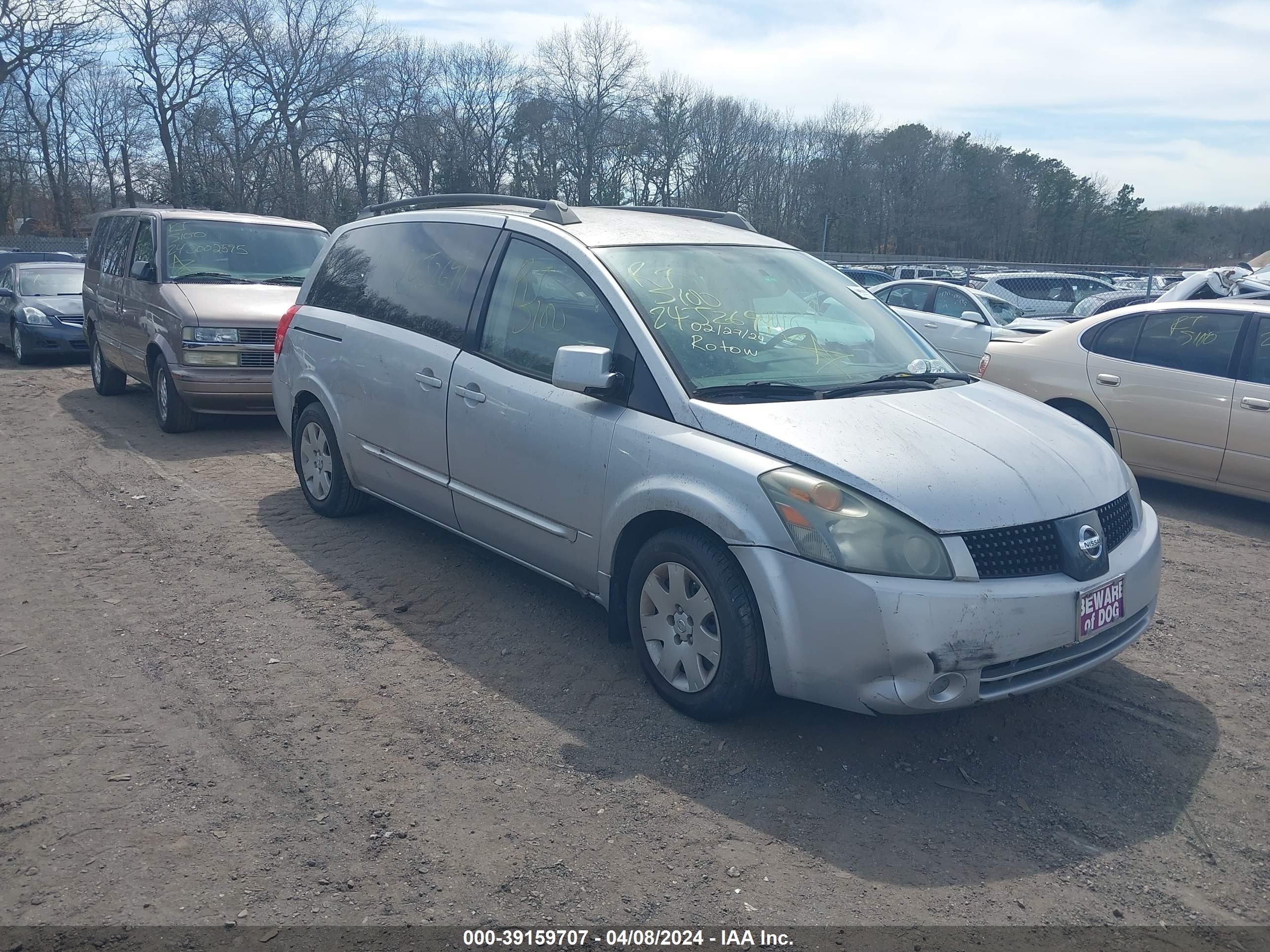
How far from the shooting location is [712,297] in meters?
4.45

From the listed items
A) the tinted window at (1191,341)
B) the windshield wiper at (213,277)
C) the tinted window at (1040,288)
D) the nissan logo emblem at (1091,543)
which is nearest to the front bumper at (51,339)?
the windshield wiper at (213,277)

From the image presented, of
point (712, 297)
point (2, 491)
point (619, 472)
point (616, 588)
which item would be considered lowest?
point (2, 491)

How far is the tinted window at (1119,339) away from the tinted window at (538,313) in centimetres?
523

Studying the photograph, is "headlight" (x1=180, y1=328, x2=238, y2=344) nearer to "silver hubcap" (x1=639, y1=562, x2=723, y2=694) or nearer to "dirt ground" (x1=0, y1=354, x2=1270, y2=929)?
"dirt ground" (x1=0, y1=354, x2=1270, y2=929)

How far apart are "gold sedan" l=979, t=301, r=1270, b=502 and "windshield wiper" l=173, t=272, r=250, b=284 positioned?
7.23 meters

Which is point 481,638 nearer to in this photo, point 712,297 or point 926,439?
point 712,297

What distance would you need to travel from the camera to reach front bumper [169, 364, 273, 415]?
28.9 feet

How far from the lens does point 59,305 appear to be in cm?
1490

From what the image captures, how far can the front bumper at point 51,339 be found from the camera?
14422 millimetres

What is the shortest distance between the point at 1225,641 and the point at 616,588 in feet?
9.69

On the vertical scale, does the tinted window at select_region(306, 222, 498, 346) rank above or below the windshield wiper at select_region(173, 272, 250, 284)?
above

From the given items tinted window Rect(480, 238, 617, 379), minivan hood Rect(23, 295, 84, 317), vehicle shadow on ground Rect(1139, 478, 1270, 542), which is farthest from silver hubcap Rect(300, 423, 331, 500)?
minivan hood Rect(23, 295, 84, 317)

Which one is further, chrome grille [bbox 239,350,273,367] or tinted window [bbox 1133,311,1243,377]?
chrome grille [bbox 239,350,273,367]

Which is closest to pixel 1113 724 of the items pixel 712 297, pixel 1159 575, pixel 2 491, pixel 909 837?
pixel 1159 575
